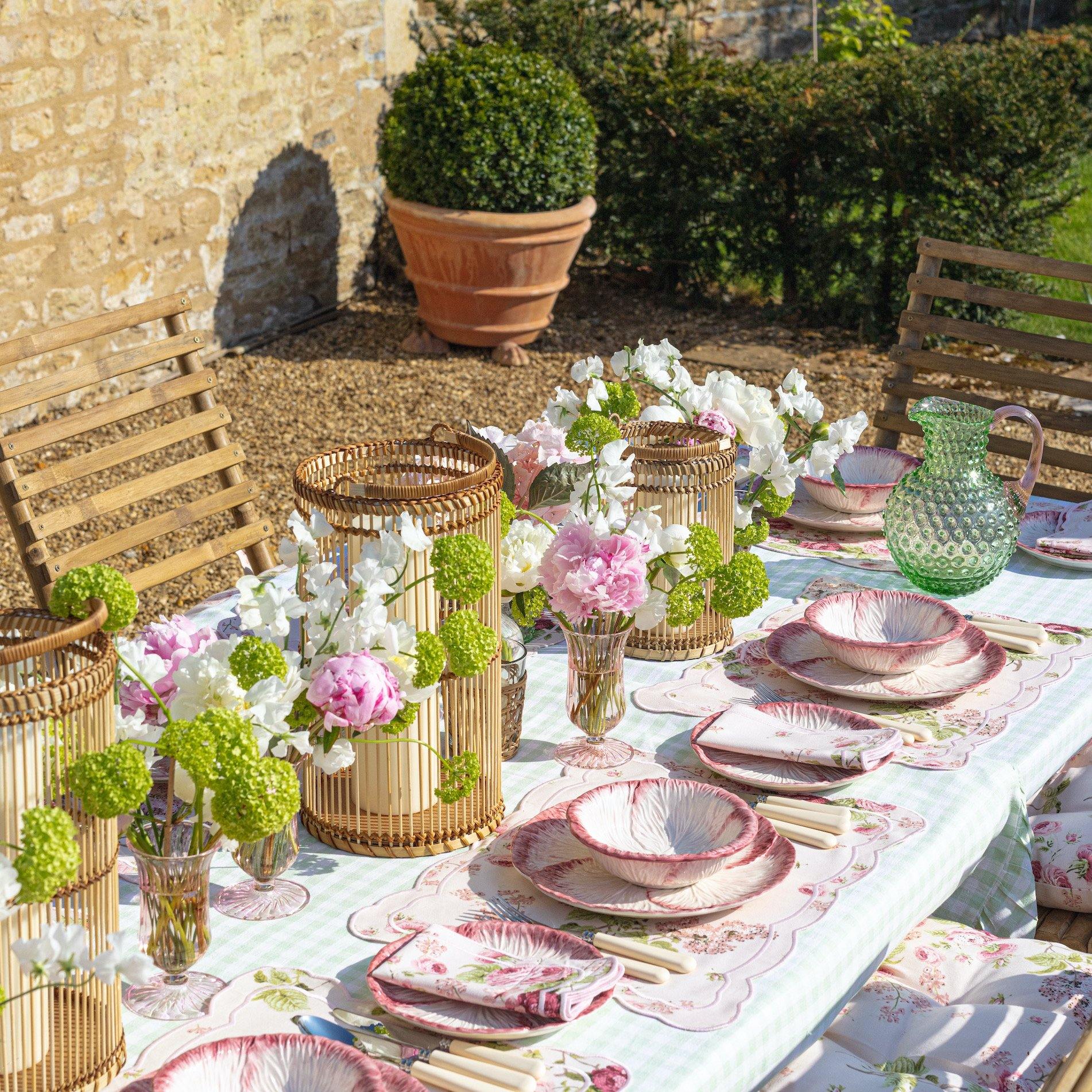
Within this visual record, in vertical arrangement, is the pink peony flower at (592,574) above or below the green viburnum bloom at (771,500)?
above

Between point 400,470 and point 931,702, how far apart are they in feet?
2.63

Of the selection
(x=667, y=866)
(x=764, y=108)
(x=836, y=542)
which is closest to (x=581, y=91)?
(x=764, y=108)

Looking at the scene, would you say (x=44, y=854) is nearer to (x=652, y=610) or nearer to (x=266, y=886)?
(x=266, y=886)

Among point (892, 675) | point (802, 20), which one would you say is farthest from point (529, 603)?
point (802, 20)

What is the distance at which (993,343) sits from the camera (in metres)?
3.19

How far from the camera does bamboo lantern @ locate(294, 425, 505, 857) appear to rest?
5.13 ft

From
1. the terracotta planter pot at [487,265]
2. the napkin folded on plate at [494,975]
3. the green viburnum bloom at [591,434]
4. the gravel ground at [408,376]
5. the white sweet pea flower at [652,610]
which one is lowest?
the gravel ground at [408,376]

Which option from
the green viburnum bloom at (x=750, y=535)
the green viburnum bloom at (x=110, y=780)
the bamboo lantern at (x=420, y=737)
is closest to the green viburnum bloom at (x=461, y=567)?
the bamboo lantern at (x=420, y=737)

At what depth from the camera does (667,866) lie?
1.49 metres

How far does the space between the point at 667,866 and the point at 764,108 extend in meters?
5.37

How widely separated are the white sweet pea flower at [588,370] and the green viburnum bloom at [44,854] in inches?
49.4

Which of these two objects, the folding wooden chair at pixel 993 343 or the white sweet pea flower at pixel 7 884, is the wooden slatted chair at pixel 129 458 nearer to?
the white sweet pea flower at pixel 7 884

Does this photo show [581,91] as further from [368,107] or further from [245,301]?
[245,301]

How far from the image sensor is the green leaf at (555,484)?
6.49ft
